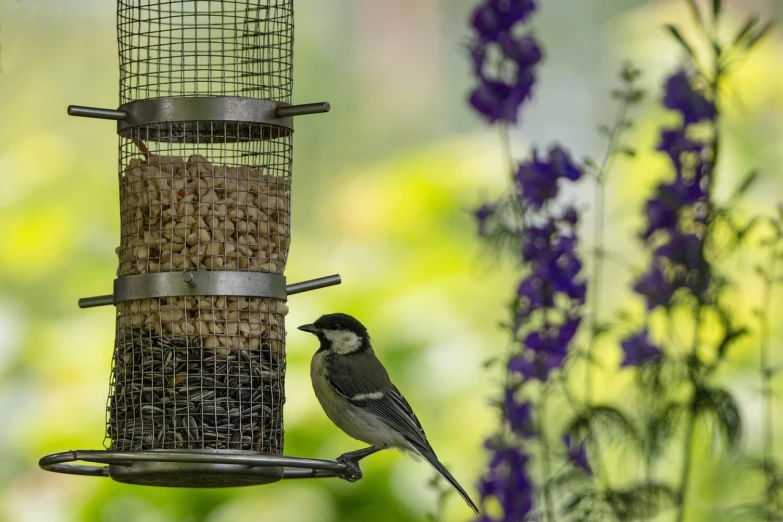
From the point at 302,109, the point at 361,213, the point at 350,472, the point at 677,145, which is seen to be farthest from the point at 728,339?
the point at 361,213

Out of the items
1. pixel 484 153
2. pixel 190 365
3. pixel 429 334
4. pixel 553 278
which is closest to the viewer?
pixel 190 365

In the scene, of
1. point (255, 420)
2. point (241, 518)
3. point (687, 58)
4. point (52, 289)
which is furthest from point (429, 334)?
point (255, 420)

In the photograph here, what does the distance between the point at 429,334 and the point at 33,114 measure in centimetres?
229

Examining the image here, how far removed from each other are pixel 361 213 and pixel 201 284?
3500 mm

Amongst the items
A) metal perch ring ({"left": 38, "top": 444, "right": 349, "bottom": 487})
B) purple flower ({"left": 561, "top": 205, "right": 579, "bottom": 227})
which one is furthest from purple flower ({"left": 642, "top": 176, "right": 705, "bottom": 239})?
metal perch ring ({"left": 38, "top": 444, "right": 349, "bottom": 487})

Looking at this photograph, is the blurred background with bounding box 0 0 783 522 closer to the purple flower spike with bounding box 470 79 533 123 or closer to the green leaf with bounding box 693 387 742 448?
the green leaf with bounding box 693 387 742 448

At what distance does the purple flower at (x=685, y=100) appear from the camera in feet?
10.2

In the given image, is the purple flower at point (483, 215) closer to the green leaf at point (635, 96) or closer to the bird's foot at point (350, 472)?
the green leaf at point (635, 96)

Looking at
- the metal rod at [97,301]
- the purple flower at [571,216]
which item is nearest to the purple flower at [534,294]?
the purple flower at [571,216]

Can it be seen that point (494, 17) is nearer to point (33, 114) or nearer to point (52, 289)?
point (52, 289)

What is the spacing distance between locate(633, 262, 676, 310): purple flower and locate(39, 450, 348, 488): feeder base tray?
1098 mm

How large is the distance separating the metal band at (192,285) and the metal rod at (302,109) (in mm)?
342

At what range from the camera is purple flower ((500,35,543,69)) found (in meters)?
3.17

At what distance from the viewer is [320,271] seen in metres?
5.65
